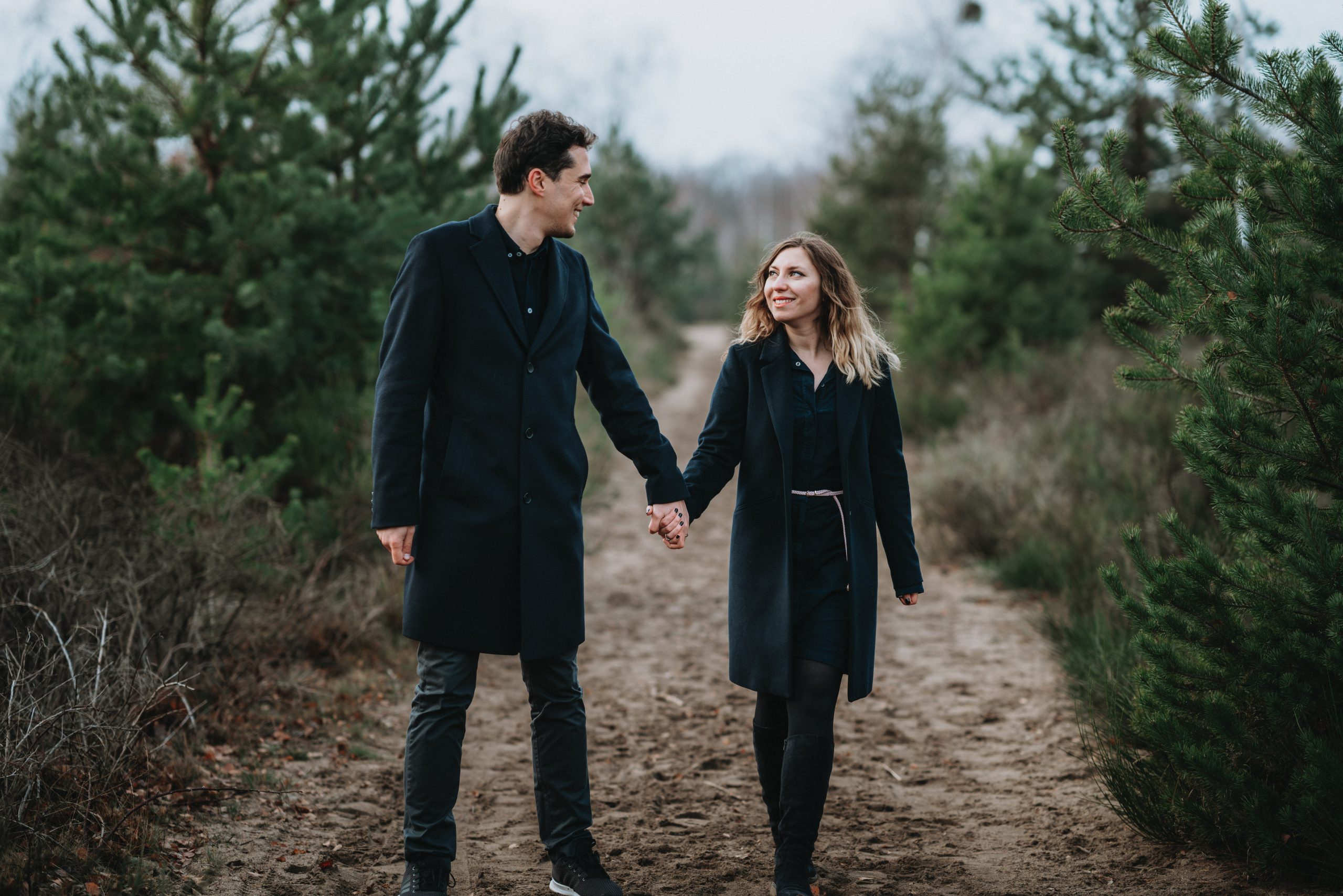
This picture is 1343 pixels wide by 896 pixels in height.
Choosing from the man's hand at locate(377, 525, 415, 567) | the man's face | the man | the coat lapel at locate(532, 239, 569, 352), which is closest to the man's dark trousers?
the man

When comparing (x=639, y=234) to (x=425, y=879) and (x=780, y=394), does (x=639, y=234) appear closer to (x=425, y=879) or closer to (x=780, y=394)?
(x=780, y=394)

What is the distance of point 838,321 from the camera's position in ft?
10.9

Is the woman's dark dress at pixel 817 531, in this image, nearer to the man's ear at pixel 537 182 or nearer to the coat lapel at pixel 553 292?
the coat lapel at pixel 553 292

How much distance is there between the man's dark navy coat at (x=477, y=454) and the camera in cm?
292

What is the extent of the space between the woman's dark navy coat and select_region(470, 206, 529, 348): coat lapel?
0.67m

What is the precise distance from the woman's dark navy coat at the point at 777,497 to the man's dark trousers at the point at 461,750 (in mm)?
558

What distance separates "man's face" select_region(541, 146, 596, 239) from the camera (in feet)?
10.1

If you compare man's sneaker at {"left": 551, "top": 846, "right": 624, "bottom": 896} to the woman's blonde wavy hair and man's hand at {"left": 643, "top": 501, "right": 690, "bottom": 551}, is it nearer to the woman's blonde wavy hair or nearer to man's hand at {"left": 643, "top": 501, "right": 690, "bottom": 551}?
man's hand at {"left": 643, "top": 501, "right": 690, "bottom": 551}

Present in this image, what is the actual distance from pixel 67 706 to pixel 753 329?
2.47 metres

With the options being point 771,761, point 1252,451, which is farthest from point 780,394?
point 1252,451

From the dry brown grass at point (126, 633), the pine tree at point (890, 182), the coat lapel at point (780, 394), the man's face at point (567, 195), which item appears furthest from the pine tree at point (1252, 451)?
the pine tree at point (890, 182)

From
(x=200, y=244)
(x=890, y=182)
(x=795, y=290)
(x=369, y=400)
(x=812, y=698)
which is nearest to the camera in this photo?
(x=812, y=698)

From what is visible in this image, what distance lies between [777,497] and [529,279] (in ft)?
3.43

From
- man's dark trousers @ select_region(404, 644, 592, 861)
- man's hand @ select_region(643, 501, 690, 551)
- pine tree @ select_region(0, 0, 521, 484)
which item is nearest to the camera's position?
man's dark trousers @ select_region(404, 644, 592, 861)
